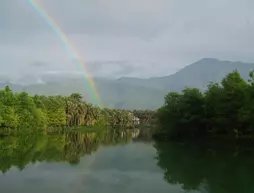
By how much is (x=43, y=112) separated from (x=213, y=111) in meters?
43.4

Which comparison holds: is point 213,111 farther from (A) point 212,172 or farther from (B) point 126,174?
(B) point 126,174

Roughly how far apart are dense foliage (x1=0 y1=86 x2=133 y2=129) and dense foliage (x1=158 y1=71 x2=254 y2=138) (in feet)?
85.1

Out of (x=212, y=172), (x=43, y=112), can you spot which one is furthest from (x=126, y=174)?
(x=43, y=112)

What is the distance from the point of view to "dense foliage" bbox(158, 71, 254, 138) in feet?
138

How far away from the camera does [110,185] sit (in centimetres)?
1655

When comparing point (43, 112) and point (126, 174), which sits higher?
point (43, 112)

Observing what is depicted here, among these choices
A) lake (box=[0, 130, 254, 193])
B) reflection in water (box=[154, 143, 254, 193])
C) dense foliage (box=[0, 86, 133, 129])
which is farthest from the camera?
dense foliage (box=[0, 86, 133, 129])

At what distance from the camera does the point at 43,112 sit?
78.9 m

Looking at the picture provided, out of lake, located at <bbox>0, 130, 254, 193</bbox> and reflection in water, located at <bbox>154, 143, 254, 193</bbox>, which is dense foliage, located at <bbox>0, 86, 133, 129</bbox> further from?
reflection in water, located at <bbox>154, 143, 254, 193</bbox>

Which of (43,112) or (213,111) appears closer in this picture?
(213,111)

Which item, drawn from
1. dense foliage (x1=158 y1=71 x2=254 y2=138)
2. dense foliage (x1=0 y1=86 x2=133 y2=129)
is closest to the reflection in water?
dense foliage (x1=158 y1=71 x2=254 y2=138)

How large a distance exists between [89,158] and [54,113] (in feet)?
199

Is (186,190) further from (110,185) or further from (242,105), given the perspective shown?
(242,105)

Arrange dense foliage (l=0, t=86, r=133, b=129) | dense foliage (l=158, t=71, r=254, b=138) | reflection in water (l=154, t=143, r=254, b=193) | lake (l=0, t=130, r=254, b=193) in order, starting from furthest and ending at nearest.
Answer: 1. dense foliage (l=0, t=86, r=133, b=129)
2. dense foliage (l=158, t=71, r=254, b=138)
3. reflection in water (l=154, t=143, r=254, b=193)
4. lake (l=0, t=130, r=254, b=193)
